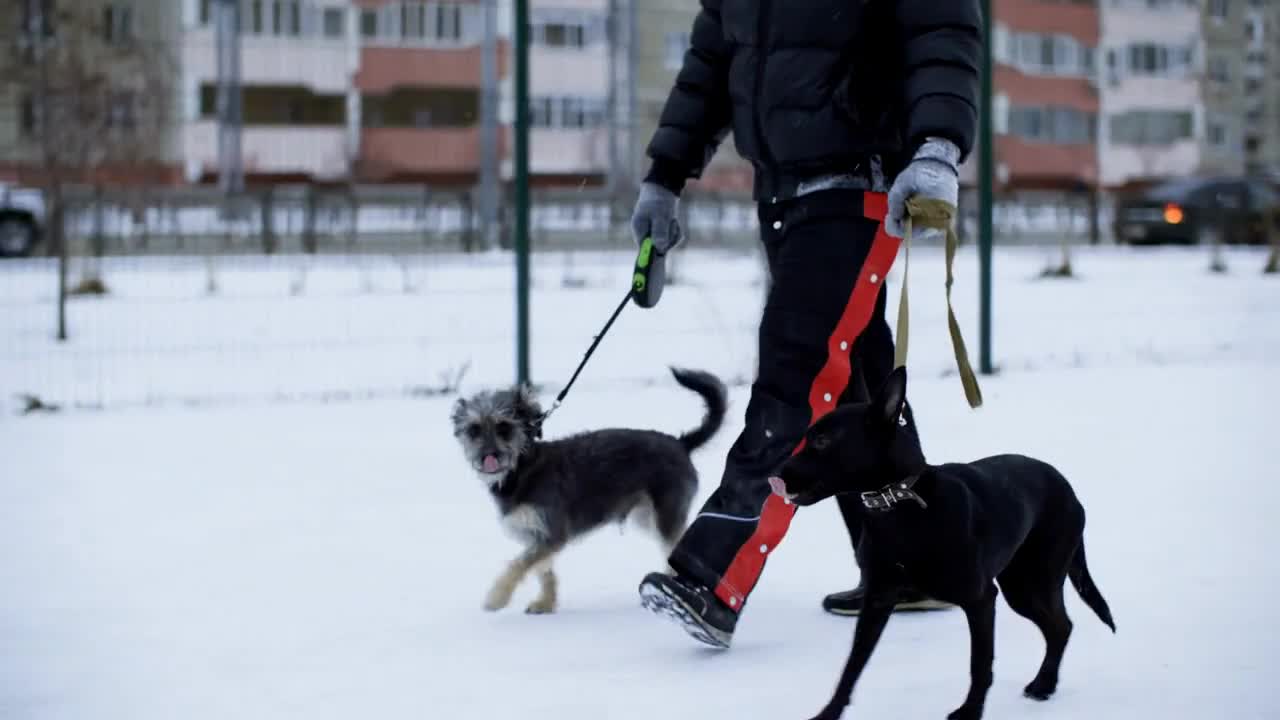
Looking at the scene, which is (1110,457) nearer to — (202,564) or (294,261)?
(202,564)

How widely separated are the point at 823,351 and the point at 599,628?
102 cm

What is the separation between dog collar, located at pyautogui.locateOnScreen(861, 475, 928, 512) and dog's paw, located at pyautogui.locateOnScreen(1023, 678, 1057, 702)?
603mm

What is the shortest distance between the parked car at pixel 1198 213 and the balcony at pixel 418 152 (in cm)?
1172

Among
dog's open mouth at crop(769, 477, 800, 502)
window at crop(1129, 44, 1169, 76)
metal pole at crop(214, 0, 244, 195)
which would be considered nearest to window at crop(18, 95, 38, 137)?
metal pole at crop(214, 0, 244, 195)

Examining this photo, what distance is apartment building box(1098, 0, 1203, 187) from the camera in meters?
45.3

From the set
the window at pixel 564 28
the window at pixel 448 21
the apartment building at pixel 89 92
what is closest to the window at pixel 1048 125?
the window at pixel 448 21

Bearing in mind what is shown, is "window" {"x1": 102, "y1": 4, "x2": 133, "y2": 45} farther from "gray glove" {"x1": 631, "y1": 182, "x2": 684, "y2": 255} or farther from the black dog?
the black dog

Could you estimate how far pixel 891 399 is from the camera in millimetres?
3275

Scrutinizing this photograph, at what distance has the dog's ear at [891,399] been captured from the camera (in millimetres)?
3230

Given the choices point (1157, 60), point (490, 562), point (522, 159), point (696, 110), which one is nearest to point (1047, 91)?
point (1157, 60)

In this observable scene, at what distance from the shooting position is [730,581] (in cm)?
405

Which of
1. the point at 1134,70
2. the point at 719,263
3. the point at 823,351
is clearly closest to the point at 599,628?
the point at 823,351

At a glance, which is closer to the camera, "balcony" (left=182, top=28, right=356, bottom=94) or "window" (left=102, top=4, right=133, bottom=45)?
"window" (left=102, top=4, right=133, bottom=45)

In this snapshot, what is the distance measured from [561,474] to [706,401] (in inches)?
19.5
